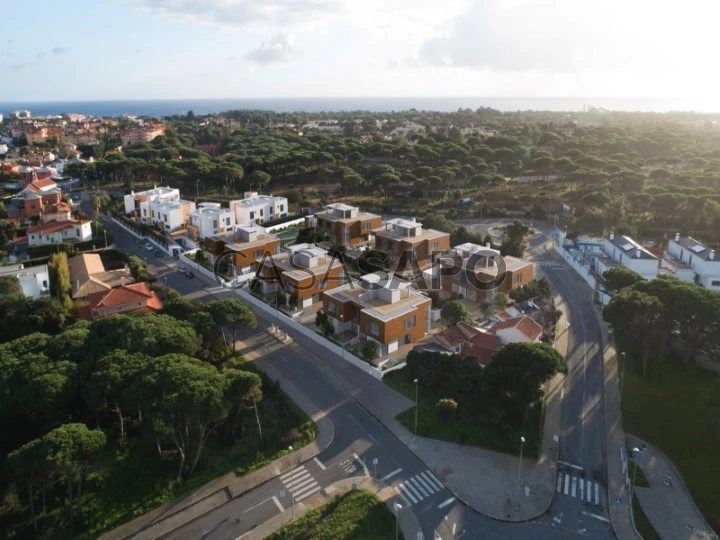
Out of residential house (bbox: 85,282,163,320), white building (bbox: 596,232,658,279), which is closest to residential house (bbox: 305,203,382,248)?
residential house (bbox: 85,282,163,320)

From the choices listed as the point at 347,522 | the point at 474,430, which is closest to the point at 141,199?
the point at 474,430

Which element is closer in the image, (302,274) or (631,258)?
(302,274)

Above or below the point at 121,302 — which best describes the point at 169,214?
above

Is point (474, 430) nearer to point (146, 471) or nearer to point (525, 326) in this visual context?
point (525, 326)

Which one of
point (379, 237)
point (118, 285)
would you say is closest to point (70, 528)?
point (118, 285)

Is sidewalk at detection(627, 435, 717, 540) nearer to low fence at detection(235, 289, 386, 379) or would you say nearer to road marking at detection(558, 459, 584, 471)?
road marking at detection(558, 459, 584, 471)

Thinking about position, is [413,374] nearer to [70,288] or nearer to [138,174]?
[70,288]
